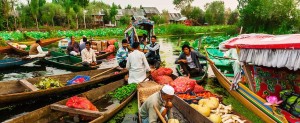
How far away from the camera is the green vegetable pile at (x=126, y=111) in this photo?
19.2 feet

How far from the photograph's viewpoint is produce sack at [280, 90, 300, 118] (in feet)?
14.4

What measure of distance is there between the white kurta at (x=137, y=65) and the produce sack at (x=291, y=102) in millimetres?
3643

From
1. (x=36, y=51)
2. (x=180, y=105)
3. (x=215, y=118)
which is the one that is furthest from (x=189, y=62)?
(x=36, y=51)

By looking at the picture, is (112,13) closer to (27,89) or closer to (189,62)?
(189,62)

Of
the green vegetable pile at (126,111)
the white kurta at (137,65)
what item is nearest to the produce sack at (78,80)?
the white kurta at (137,65)

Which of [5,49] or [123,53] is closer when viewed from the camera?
[123,53]

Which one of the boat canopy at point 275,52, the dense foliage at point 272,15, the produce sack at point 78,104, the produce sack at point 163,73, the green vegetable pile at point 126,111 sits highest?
the dense foliage at point 272,15

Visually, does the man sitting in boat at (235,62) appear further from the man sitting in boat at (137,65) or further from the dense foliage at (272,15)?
the dense foliage at (272,15)

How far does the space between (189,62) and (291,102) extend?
403 cm

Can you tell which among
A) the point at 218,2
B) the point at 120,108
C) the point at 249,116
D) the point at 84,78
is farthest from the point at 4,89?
the point at 218,2

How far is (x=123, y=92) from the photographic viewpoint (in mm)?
6859

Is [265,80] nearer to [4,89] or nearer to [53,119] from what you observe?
[53,119]

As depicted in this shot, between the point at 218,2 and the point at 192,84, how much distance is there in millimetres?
61809

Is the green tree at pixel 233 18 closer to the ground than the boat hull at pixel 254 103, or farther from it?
farther from it
